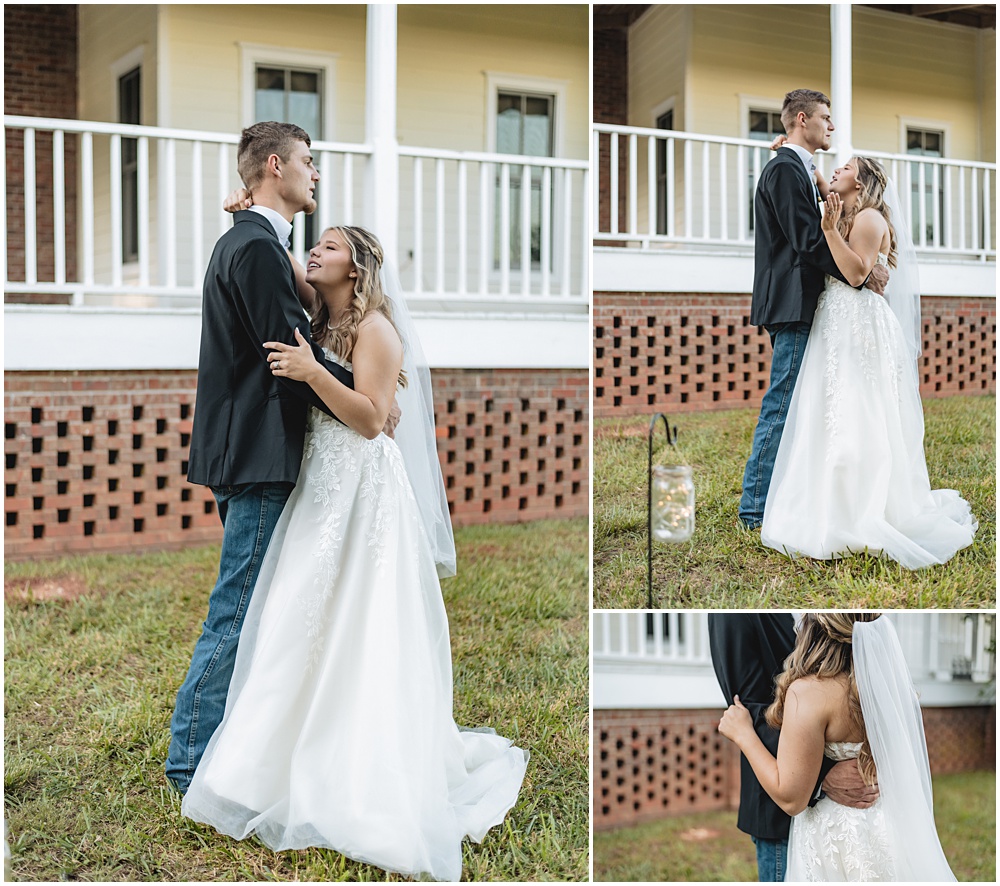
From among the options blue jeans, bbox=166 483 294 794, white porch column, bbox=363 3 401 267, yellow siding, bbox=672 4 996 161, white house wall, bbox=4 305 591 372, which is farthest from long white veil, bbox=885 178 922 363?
white porch column, bbox=363 3 401 267

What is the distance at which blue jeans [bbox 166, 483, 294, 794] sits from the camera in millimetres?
2660

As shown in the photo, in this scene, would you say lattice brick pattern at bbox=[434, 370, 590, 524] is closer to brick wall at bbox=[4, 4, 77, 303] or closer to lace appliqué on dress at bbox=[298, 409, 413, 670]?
lace appliqué on dress at bbox=[298, 409, 413, 670]

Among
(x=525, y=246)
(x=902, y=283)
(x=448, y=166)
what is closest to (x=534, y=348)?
(x=525, y=246)

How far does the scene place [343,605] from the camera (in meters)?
2.59

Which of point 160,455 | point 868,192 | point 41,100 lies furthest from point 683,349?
point 41,100

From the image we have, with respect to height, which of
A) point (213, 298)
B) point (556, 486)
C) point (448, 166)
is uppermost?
point (448, 166)

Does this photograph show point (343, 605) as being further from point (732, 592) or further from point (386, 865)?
point (732, 592)

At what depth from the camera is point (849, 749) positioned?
2.66 metres

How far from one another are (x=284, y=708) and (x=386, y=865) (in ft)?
1.66

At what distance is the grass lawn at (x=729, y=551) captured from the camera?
2785 millimetres

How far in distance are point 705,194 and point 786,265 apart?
21.2 inches

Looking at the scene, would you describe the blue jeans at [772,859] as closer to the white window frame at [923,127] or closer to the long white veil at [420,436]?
the long white veil at [420,436]

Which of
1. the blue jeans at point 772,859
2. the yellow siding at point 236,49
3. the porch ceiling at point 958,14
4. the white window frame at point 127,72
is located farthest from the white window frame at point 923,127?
the white window frame at point 127,72

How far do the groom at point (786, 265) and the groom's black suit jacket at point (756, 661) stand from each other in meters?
0.33
